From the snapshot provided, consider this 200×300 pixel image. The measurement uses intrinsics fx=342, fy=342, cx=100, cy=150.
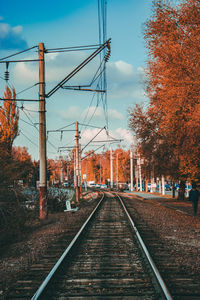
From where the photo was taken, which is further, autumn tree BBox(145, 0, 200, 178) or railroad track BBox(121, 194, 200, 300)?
autumn tree BBox(145, 0, 200, 178)

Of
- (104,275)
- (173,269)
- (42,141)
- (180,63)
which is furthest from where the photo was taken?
(42,141)

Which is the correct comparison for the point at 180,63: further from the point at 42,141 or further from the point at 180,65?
the point at 42,141

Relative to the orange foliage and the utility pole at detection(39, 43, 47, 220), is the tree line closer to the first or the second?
the orange foliage

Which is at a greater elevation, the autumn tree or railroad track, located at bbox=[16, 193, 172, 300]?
the autumn tree

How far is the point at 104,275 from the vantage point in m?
6.84

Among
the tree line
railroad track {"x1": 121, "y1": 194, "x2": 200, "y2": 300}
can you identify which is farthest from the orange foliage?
railroad track {"x1": 121, "y1": 194, "x2": 200, "y2": 300}

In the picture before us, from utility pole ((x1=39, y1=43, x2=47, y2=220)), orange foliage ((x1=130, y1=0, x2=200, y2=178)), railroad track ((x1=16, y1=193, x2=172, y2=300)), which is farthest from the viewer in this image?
utility pole ((x1=39, y1=43, x2=47, y2=220))

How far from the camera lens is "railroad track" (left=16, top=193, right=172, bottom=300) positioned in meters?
5.63

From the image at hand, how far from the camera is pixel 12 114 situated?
35625mm

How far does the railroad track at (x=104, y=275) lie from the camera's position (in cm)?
563

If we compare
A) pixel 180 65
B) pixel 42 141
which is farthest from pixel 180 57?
pixel 42 141

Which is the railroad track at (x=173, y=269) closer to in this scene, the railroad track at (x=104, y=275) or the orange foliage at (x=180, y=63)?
the railroad track at (x=104, y=275)

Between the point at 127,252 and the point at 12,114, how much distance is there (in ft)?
94.9

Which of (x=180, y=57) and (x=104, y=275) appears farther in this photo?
(x=180, y=57)
